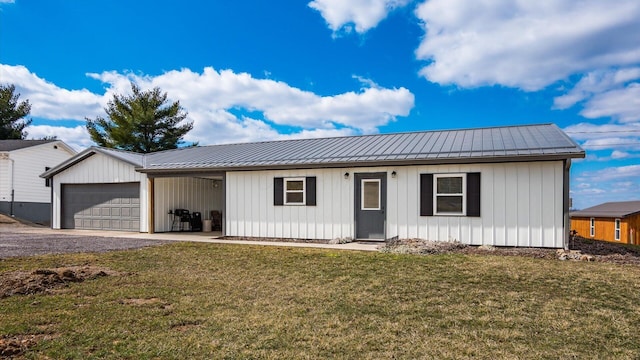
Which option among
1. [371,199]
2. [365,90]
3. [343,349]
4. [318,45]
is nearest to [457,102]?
[365,90]

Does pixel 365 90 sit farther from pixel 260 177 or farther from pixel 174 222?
pixel 174 222

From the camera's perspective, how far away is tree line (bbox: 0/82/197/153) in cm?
3219

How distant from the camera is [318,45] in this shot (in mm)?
19000

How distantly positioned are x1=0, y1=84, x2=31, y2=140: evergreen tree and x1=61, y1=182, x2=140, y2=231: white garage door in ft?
88.7

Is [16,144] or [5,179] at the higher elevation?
[16,144]

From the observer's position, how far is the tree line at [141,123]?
106 feet

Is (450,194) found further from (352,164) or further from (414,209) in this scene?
(352,164)

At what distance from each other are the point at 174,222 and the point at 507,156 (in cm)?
1286

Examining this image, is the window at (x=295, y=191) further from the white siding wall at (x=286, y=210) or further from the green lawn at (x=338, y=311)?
the green lawn at (x=338, y=311)

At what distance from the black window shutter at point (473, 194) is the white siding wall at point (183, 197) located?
11552 mm

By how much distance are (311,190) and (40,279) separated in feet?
25.8

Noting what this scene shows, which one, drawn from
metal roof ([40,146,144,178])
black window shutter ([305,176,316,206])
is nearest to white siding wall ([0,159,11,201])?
metal roof ([40,146,144,178])

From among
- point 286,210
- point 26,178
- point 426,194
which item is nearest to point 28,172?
point 26,178

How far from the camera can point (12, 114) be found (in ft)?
128
